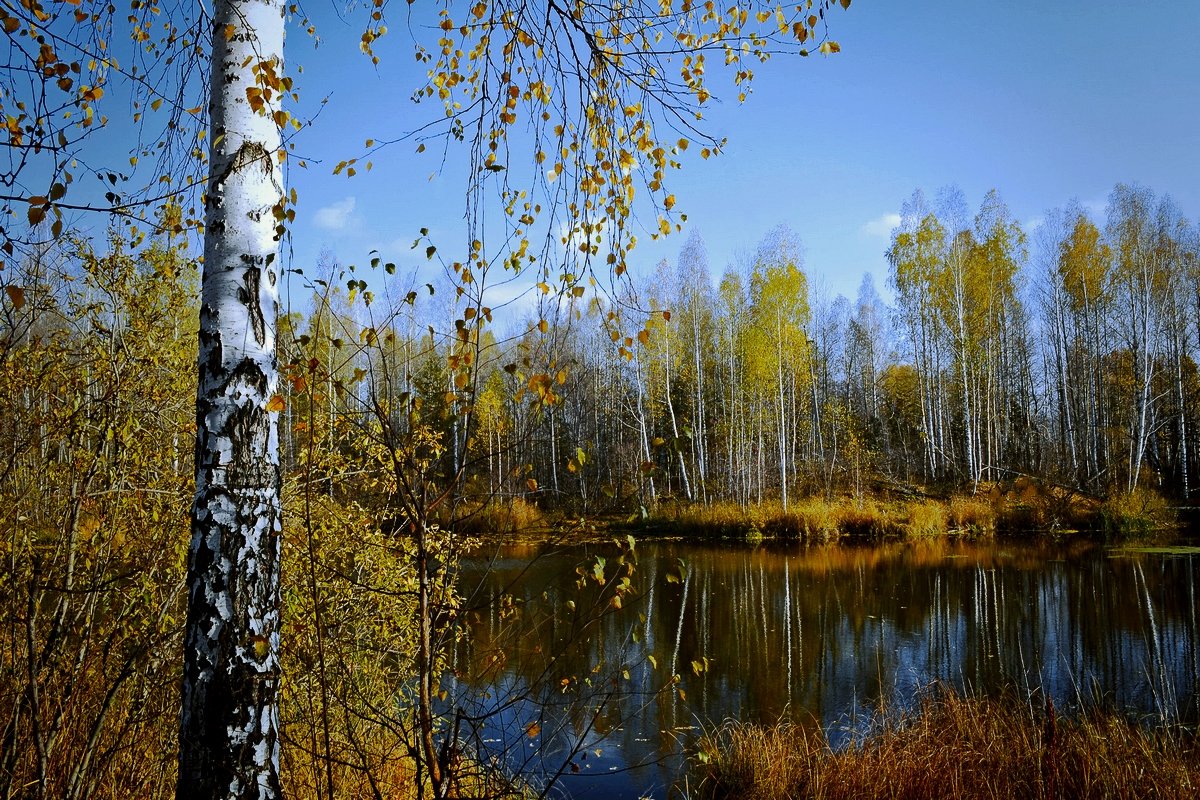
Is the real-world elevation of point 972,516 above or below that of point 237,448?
below

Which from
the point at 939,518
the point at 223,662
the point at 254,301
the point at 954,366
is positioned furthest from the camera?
the point at 954,366

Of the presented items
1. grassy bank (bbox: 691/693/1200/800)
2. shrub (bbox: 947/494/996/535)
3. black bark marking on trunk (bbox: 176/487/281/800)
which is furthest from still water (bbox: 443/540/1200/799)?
shrub (bbox: 947/494/996/535)

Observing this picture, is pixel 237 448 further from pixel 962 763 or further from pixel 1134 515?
pixel 1134 515

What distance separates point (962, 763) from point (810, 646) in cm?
452

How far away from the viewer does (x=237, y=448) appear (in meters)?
1.86

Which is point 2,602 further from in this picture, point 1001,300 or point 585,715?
point 1001,300

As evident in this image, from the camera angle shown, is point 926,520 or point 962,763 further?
point 926,520

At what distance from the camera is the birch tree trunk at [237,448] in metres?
1.75

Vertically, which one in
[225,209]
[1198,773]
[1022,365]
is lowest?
[1198,773]

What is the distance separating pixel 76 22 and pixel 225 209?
1215 millimetres

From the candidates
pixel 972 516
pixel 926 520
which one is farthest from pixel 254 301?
pixel 972 516

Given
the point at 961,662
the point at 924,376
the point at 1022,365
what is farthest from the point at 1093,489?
the point at 961,662

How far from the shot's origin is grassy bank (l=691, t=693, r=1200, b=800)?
3.88 meters

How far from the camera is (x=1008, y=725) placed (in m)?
5.08
